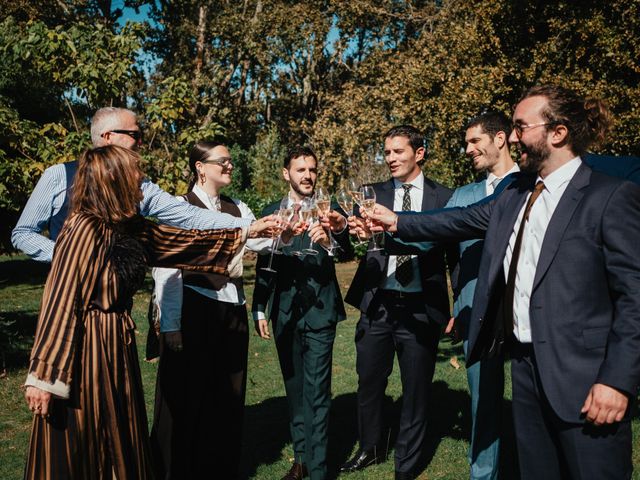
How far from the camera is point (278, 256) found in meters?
5.04

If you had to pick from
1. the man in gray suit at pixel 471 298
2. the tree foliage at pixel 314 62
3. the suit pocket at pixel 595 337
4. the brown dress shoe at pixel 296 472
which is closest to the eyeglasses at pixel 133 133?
the man in gray suit at pixel 471 298

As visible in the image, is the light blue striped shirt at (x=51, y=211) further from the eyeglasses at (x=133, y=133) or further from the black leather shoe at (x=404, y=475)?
the black leather shoe at (x=404, y=475)

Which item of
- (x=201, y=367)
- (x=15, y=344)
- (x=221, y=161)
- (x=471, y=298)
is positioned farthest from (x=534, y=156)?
(x=15, y=344)

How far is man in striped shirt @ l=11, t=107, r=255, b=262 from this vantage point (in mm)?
3910

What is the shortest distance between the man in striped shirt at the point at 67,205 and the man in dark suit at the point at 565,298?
1880 mm

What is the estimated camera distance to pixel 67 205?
400 cm

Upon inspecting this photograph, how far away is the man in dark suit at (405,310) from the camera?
4973mm

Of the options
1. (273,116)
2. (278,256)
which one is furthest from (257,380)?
(273,116)

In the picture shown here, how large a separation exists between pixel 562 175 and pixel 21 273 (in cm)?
2074

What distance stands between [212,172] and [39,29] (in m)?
7.31

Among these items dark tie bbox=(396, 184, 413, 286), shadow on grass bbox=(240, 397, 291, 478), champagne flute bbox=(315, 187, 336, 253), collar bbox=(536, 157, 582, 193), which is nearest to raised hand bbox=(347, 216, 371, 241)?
champagne flute bbox=(315, 187, 336, 253)

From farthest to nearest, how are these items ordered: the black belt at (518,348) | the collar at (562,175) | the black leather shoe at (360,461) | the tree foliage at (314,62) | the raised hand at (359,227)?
the tree foliage at (314,62) < the black leather shoe at (360,461) < the raised hand at (359,227) < the black belt at (518,348) < the collar at (562,175)

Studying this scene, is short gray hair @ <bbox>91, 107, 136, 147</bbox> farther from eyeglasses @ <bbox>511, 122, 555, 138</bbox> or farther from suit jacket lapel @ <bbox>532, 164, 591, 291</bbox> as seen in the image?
suit jacket lapel @ <bbox>532, 164, 591, 291</bbox>

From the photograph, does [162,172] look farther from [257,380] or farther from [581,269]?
[581,269]
